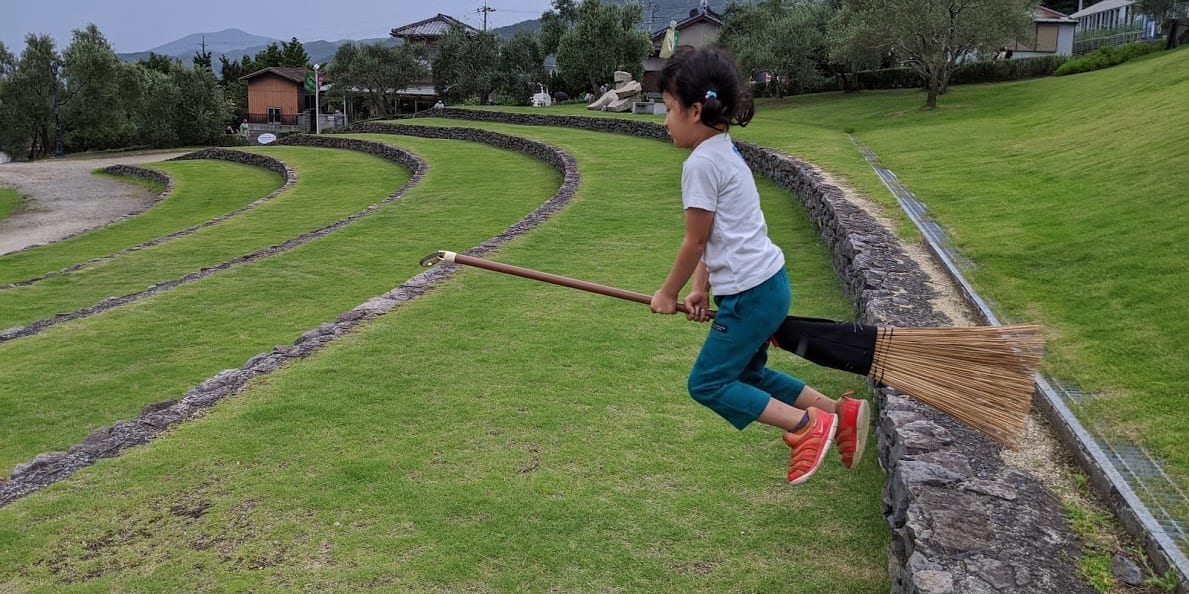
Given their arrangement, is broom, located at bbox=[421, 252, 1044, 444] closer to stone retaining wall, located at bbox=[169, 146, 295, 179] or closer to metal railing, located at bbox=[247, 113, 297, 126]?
stone retaining wall, located at bbox=[169, 146, 295, 179]

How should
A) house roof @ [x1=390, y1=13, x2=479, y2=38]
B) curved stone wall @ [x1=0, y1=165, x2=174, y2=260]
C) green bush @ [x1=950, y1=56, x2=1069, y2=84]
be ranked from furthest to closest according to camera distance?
house roof @ [x1=390, y1=13, x2=479, y2=38] < green bush @ [x1=950, y1=56, x2=1069, y2=84] < curved stone wall @ [x1=0, y1=165, x2=174, y2=260]

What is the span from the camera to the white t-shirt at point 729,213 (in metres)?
4.05

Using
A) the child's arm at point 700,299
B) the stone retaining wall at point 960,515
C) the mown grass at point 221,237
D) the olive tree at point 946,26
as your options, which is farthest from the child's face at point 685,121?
the olive tree at point 946,26

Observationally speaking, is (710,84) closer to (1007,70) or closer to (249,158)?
(249,158)

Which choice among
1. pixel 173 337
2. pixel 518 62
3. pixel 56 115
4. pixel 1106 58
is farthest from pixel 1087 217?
pixel 56 115

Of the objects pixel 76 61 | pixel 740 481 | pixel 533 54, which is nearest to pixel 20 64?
pixel 76 61

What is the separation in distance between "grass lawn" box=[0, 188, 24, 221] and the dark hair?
1142 inches

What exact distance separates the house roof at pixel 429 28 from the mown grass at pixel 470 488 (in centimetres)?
6594

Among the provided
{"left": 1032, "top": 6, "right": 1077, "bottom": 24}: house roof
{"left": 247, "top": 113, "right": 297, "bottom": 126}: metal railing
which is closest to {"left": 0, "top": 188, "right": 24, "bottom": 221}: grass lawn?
{"left": 247, "top": 113, "right": 297, "bottom": 126}: metal railing

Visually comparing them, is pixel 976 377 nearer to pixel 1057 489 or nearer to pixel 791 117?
pixel 1057 489

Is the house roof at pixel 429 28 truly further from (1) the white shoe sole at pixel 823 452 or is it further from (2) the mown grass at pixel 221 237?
(1) the white shoe sole at pixel 823 452

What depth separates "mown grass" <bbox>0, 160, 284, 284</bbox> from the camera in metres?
18.7

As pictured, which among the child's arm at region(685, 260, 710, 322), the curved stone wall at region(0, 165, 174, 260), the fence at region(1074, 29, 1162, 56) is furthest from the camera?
the fence at region(1074, 29, 1162, 56)

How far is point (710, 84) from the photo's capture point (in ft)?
13.5
